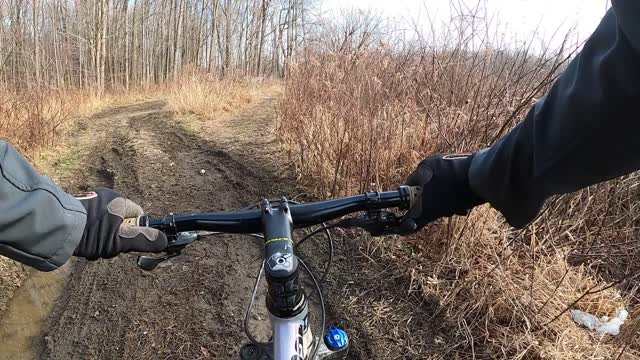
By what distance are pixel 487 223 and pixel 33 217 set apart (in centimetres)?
254

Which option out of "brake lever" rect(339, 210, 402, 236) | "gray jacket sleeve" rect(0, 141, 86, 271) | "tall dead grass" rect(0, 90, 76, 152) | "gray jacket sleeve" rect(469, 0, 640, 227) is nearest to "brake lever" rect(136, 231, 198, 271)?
"gray jacket sleeve" rect(0, 141, 86, 271)

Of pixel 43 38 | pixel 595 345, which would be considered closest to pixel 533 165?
pixel 595 345

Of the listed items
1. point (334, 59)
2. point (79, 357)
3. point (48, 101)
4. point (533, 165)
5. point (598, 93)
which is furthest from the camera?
point (48, 101)

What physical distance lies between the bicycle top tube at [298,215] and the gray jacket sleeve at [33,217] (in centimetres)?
17

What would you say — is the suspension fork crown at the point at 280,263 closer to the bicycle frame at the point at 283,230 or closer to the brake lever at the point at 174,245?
the bicycle frame at the point at 283,230

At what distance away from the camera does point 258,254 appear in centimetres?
360

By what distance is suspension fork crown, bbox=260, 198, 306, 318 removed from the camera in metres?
0.98

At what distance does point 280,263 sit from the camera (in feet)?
3.22

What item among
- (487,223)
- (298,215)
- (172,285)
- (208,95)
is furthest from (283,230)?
(208,95)

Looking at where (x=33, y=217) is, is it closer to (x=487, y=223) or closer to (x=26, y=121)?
(x=487, y=223)

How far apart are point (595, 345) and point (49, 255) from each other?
2.52 meters

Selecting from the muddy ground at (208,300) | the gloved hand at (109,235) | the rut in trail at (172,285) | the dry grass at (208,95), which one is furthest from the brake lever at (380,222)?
the dry grass at (208,95)

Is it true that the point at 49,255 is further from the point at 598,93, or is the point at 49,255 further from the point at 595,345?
the point at 595,345

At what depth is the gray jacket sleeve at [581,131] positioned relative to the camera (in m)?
0.66
